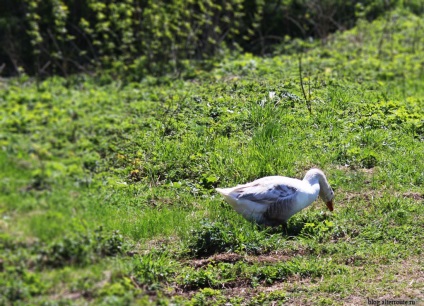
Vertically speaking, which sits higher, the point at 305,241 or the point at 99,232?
the point at 99,232

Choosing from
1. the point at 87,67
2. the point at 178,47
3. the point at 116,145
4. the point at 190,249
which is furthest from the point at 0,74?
the point at 190,249

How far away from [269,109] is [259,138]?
824mm

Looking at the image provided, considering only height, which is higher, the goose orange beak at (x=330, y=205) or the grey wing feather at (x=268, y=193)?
the grey wing feather at (x=268, y=193)

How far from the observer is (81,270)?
6.20m

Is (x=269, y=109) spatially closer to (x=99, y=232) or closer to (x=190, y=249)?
(x=190, y=249)

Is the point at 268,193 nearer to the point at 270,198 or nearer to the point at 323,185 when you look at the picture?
the point at 270,198

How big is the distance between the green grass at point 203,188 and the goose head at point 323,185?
0.53ft

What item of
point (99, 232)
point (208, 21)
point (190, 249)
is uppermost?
point (208, 21)

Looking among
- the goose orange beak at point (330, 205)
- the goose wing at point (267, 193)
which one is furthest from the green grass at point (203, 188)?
the goose wing at point (267, 193)

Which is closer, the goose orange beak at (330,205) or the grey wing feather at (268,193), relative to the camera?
the grey wing feather at (268,193)

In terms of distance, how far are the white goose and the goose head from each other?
17 cm

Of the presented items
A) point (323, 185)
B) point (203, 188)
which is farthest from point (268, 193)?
point (203, 188)

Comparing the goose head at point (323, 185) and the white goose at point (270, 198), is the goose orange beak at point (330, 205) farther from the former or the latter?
the white goose at point (270, 198)

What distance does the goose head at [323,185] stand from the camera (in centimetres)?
867
